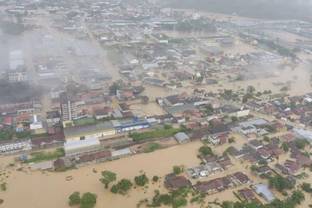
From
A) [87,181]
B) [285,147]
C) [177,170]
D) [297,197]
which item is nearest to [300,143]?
[285,147]

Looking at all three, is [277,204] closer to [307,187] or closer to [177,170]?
[307,187]

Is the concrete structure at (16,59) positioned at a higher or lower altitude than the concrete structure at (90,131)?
higher

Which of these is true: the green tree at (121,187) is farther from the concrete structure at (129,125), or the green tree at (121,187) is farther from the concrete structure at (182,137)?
the concrete structure at (129,125)

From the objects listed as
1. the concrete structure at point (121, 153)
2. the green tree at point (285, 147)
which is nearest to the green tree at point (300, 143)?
the green tree at point (285, 147)

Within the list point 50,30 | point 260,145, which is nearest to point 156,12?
point 50,30

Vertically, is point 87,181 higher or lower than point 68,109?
lower

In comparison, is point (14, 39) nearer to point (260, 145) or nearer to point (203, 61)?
point (203, 61)

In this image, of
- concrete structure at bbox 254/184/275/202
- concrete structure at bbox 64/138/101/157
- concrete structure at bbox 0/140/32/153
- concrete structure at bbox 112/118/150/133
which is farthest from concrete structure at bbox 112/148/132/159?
concrete structure at bbox 254/184/275/202

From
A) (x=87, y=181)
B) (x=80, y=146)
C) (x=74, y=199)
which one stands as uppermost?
(x=80, y=146)

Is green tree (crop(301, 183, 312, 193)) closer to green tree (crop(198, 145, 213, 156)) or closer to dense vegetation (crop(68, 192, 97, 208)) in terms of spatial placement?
green tree (crop(198, 145, 213, 156))
